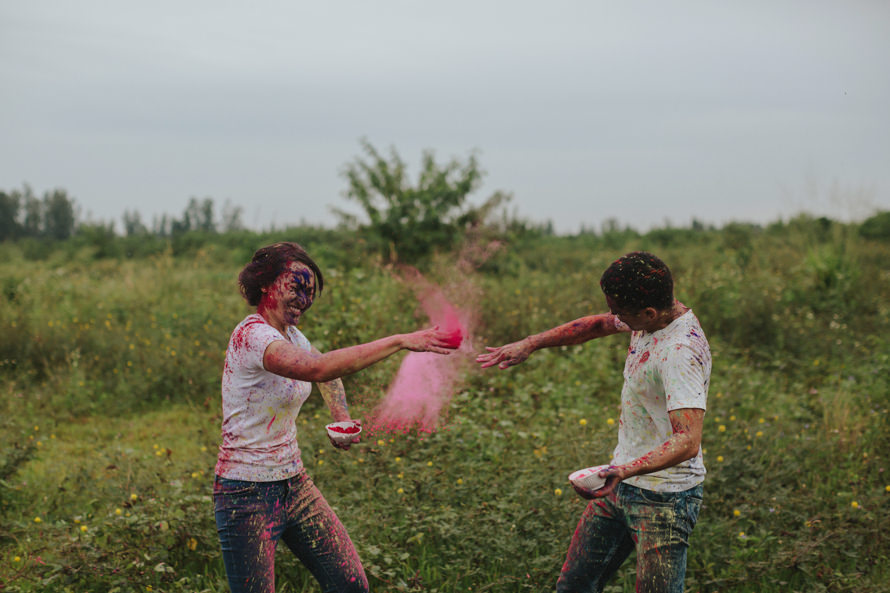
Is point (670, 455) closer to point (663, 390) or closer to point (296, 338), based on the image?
point (663, 390)

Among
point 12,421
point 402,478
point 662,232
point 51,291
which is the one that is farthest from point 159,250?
point 402,478

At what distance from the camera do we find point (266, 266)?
2533 mm

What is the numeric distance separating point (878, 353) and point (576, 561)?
6100mm

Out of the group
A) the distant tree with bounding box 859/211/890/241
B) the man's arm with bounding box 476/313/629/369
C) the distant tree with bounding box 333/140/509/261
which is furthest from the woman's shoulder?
the distant tree with bounding box 859/211/890/241

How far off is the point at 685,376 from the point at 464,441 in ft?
9.38

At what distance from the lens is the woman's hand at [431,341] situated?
2311 millimetres

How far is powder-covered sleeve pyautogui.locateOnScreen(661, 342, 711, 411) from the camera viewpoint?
2.27 meters

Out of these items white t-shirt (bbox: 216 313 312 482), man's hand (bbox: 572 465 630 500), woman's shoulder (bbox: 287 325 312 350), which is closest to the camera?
man's hand (bbox: 572 465 630 500)

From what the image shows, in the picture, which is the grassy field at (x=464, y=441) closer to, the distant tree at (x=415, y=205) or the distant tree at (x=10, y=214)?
the distant tree at (x=415, y=205)

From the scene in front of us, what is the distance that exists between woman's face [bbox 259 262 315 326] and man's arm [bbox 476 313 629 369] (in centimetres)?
81

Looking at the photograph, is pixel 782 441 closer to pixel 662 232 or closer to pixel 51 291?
pixel 51 291

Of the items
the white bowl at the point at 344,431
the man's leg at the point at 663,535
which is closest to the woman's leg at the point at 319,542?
the white bowl at the point at 344,431

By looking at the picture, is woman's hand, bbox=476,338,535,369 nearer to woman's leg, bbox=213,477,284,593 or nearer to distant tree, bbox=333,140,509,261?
woman's leg, bbox=213,477,284,593

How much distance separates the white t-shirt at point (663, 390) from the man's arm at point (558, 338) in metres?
0.25
